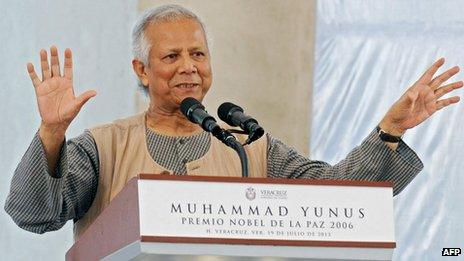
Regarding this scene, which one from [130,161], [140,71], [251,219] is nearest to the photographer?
[251,219]

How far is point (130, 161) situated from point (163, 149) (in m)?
0.12

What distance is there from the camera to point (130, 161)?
4.43 m

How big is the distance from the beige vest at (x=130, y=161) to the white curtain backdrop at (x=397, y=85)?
1844 millimetres

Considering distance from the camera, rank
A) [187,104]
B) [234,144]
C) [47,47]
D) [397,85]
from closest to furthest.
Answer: [234,144], [187,104], [47,47], [397,85]

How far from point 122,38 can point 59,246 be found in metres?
0.87

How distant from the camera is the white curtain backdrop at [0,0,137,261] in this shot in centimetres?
627

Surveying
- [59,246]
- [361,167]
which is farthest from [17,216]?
[59,246]

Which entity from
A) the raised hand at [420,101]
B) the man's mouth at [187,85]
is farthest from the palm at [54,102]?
the raised hand at [420,101]

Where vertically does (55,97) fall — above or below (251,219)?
above

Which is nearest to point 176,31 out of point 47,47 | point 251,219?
point 251,219

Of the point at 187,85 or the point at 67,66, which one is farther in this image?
the point at 187,85

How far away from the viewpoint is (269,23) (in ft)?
21.3

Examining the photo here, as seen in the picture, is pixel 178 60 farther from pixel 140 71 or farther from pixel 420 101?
pixel 420 101

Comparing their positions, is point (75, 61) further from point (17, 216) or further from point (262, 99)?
point (17, 216)
